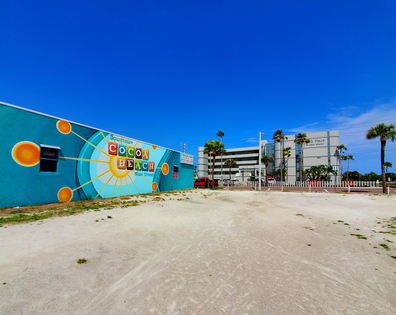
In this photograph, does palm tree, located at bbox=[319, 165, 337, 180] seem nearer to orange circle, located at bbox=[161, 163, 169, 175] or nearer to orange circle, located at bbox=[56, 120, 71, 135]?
orange circle, located at bbox=[161, 163, 169, 175]

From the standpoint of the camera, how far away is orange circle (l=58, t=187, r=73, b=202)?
12.1 m

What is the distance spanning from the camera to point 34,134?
1090cm

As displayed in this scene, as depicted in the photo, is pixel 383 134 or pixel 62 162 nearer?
pixel 62 162

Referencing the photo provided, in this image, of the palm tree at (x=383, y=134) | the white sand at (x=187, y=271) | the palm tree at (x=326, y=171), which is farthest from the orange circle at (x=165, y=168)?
the palm tree at (x=326, y=171)

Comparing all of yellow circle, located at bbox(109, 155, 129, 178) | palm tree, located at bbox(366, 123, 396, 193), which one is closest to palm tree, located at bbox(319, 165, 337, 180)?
palm tree, located at bbox(366, 123, 396, 193)

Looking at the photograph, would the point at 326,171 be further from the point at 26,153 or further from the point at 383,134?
the point at 26,153

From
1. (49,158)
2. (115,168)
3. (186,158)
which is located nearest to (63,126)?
(49,158)

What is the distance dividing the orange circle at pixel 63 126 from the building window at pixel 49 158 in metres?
1.14

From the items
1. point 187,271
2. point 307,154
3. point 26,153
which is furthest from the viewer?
point 307,154

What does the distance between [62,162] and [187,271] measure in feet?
37.9

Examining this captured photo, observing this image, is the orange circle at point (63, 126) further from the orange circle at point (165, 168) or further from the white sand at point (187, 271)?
the orange circle at point (165, 168)

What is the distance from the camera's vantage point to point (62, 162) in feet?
40.2

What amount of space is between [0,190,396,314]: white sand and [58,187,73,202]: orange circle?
5683 millimetres

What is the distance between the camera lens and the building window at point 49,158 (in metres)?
11.3
